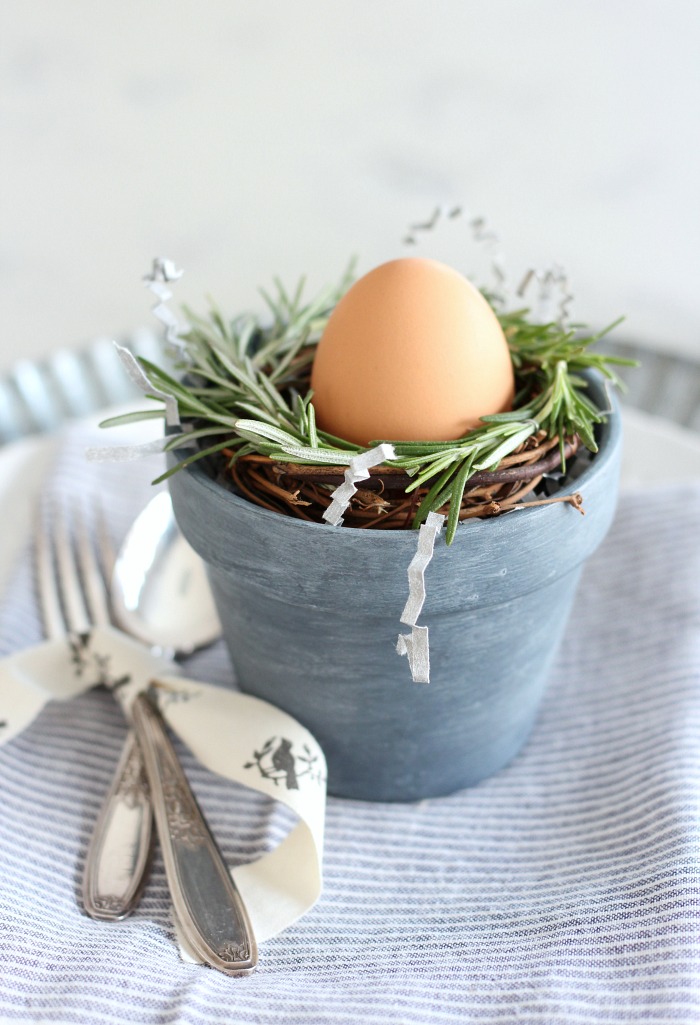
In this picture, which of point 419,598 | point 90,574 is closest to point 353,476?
point 419,598

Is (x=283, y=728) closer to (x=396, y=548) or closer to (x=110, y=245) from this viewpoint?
(x=396, y=548)

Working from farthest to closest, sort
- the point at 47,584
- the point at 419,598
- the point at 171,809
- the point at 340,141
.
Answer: the point at 340,141 < the point at 47,584 < the point at 171,809 < the point at 419,598

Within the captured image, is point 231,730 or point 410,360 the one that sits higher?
point 410,360

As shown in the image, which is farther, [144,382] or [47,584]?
[47,584]

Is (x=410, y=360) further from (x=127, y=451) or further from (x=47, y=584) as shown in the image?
(x=47, y=584)

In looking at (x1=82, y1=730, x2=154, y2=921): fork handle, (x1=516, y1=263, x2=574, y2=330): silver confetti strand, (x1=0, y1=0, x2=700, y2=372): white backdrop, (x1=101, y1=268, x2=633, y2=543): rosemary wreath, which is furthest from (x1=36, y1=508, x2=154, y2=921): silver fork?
(x1=0, y1=0, x2=700, y2=372): white backdrop

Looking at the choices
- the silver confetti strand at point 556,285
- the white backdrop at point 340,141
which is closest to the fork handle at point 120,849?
the silver confetti strand at point 556,285

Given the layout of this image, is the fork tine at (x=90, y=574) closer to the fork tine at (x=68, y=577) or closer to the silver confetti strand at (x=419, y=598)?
the fork tine at (x=68, y=577)
